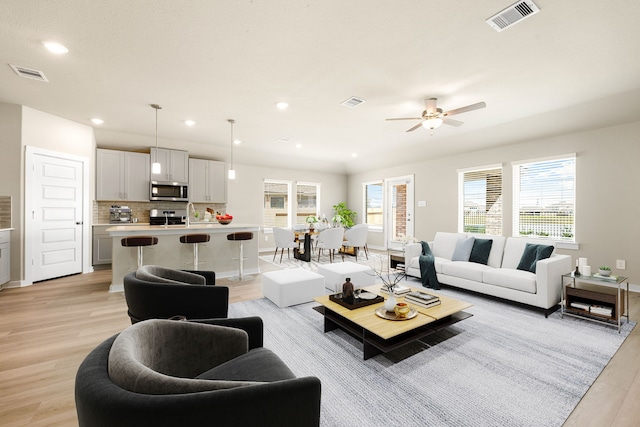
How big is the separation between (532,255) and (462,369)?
2403 mm

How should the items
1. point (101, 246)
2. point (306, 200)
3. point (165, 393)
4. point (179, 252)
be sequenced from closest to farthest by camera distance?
point (165, 393) → point (179, 252) → point (101, 246) → point (306, 200)

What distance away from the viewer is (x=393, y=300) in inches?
99.3

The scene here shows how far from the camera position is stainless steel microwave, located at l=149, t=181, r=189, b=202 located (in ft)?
20.8

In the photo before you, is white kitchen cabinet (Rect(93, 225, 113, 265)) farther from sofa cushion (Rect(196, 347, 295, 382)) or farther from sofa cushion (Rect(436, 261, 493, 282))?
sofa cushion (Rect(436, 261, 493, 282))

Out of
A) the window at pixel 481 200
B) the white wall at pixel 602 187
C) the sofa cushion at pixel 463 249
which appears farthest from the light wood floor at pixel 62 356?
the window at pixel 481 200

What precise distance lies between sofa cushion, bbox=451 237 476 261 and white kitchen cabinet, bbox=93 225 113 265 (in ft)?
22.1

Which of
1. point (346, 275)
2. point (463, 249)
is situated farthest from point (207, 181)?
point (463, 249)

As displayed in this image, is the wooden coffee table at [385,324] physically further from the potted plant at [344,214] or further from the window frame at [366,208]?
the potted plant at [344,214]

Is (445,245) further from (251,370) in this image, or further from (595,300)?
(251,370)

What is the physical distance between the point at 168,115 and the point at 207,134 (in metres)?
1.19

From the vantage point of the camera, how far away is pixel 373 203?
8.96m

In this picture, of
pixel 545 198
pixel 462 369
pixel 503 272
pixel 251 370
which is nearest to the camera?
pixel 251 370

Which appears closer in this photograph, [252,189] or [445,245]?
[445,245]

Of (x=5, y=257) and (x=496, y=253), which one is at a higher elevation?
(x=496, y=253)
